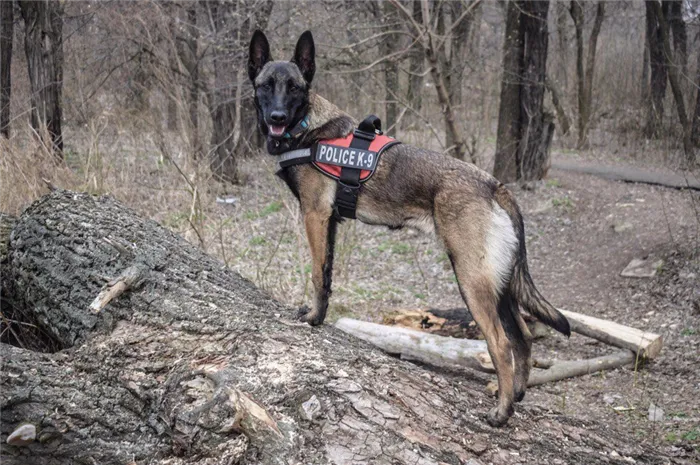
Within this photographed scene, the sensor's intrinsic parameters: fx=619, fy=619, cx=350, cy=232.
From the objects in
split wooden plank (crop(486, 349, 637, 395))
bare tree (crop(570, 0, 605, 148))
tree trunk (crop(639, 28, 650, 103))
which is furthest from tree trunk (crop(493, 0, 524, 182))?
split wooden plank (crop(486, 349, 637, 395))

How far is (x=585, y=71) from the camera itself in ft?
51.0

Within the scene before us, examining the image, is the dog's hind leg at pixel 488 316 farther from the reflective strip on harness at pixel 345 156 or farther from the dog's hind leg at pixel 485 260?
the reflective strip on harness at pixel 345 156

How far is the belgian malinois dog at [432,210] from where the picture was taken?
10.9 ft

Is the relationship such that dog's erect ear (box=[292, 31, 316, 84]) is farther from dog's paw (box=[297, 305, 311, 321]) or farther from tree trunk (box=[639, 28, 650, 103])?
tree trunk (box=[639, 28, 650, 103])

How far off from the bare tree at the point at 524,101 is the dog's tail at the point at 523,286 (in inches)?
291

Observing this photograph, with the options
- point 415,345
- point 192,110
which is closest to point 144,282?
point 415,345

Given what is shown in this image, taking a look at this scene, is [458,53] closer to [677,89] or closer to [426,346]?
[677,89]

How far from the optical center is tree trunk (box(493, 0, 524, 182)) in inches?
421

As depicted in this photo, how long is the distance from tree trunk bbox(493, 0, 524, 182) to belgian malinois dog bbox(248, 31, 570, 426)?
23.8 ft

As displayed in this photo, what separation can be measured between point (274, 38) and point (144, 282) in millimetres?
7845

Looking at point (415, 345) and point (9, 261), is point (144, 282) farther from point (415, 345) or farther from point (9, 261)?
point (415, 345)

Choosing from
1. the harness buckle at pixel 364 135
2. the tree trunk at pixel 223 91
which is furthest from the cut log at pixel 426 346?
the tree trunk at pixel 223 91

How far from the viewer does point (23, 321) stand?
439 cm

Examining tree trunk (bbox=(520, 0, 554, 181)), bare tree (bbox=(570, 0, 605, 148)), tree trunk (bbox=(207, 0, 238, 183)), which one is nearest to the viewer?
tree trunk (bbox=(520, 0, 554, 181))
